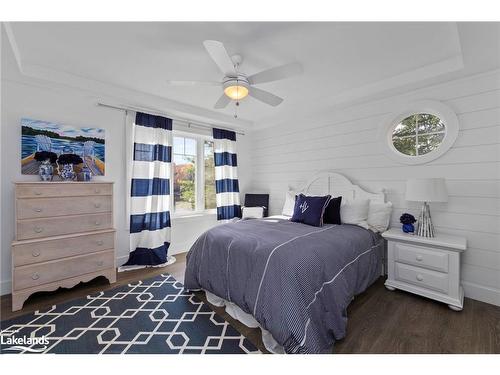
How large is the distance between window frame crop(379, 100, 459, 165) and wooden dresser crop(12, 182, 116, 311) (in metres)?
3.52

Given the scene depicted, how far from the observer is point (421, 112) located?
263 cm

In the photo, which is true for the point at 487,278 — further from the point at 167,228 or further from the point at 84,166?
the point at 84,166

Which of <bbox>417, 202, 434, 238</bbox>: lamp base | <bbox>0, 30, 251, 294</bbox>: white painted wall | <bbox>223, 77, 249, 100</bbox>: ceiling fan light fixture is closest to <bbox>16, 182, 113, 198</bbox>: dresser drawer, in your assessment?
<bbox>0, 30, 251, 294</bbox>: white painted wall

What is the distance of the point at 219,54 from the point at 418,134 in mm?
2522

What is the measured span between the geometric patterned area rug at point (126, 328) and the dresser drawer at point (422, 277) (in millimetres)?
1785

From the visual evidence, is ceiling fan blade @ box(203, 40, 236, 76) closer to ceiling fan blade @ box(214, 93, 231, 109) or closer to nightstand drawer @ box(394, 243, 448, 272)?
ceiling fan blade @ box(214, 93, 231, 109)

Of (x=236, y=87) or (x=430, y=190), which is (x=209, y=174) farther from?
(x=430, y=190)

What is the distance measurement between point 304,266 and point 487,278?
208 cm

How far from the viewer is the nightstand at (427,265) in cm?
206

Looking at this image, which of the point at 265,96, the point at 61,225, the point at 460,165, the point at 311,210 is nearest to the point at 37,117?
the point at 61,225

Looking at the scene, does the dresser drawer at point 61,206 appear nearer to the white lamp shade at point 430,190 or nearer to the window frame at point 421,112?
the white lamp shade at point 430,190

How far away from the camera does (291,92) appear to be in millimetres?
3070

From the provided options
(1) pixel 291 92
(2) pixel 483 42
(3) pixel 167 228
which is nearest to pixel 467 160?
(2) pixel 483 42

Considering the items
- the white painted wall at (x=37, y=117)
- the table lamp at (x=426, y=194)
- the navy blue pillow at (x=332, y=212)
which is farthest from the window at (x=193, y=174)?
the table lamp at (x=426, y=194)
